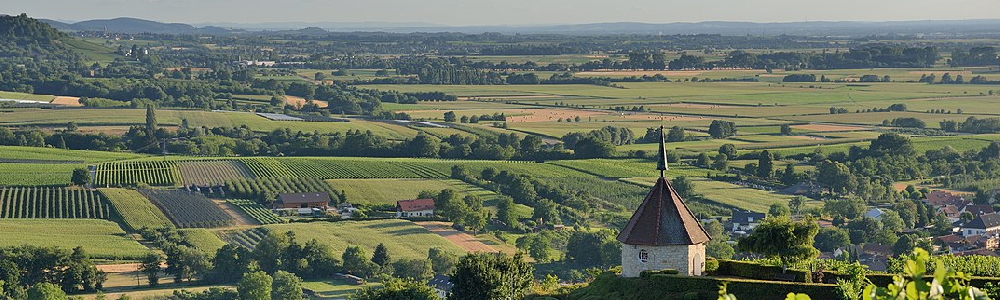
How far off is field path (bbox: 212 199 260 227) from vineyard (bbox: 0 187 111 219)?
655cm

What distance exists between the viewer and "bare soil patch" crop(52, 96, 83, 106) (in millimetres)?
156250

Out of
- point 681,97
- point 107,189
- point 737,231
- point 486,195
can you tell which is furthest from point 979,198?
point 681,97

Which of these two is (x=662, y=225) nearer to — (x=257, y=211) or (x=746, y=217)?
(x=746, y=217)

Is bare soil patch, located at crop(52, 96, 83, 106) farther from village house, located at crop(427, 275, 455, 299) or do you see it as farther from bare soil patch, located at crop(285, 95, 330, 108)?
village house, located at crop(427, 275, 455, 299)

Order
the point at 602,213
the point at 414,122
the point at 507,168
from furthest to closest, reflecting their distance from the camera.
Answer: the point at 414,122 → the point at 507,168 → the point at 602,213

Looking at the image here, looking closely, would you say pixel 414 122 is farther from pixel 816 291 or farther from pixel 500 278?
pixel 816 291

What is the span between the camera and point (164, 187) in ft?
294

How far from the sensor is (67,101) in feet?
524

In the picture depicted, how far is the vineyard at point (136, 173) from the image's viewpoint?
9094 cm

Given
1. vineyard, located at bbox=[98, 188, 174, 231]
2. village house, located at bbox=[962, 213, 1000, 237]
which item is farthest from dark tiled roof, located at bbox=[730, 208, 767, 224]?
vineyard, located at bbox=[98, 188, 174, 231]

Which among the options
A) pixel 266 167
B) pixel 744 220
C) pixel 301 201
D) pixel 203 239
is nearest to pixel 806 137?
pixel 744 220

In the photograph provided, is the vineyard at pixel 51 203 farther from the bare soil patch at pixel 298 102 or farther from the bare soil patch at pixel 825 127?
the bare soil patch at pixel 298 102

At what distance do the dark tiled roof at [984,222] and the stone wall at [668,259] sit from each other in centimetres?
4171

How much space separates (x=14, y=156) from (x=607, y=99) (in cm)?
7652
